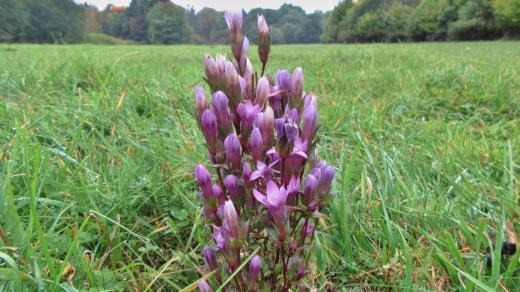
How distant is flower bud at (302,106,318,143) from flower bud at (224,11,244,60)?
0.92 ft

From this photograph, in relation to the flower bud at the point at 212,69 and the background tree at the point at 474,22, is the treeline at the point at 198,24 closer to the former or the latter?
the background tree at the point at 474,22

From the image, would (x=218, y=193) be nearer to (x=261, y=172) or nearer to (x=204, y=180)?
(x=204, y=180)


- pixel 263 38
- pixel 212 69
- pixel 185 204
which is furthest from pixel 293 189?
pixel 185 204

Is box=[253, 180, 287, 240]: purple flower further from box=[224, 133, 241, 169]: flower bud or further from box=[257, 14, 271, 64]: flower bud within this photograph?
box=[257, 14, 271, 64]: flower bud

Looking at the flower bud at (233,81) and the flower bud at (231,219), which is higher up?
the flower bud at (233,81)

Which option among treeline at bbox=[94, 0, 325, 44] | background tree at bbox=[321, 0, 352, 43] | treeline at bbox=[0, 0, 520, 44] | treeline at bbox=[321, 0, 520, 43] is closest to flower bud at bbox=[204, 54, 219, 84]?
treeline at bbox=[0, 0, 520, 44]

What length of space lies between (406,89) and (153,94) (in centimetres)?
282

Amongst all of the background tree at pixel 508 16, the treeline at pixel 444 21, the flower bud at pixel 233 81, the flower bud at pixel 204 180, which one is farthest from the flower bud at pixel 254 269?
the background tree at pixel 508 16

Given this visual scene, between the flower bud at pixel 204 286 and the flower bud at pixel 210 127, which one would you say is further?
the flower bud at pixel 204 286

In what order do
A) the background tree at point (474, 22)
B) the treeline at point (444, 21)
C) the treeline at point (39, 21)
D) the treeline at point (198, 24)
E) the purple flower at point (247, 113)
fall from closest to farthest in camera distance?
1. the purple flower at point (247, 113)
2. the treeline at point (39, 21)
3. the treeline at point (444, 21)
4. the background tree at point (474, 22)
5. the treeline at point (198, 24)

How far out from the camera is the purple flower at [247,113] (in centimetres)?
112

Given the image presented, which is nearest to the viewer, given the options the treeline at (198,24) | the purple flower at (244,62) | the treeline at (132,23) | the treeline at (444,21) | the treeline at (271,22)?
the purple flower at (244,62)

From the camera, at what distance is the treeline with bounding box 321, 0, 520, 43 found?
3953 cm

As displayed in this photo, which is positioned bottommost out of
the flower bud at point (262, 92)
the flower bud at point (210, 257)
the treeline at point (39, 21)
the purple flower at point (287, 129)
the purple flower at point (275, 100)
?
the flower bud at point (210, 257)
